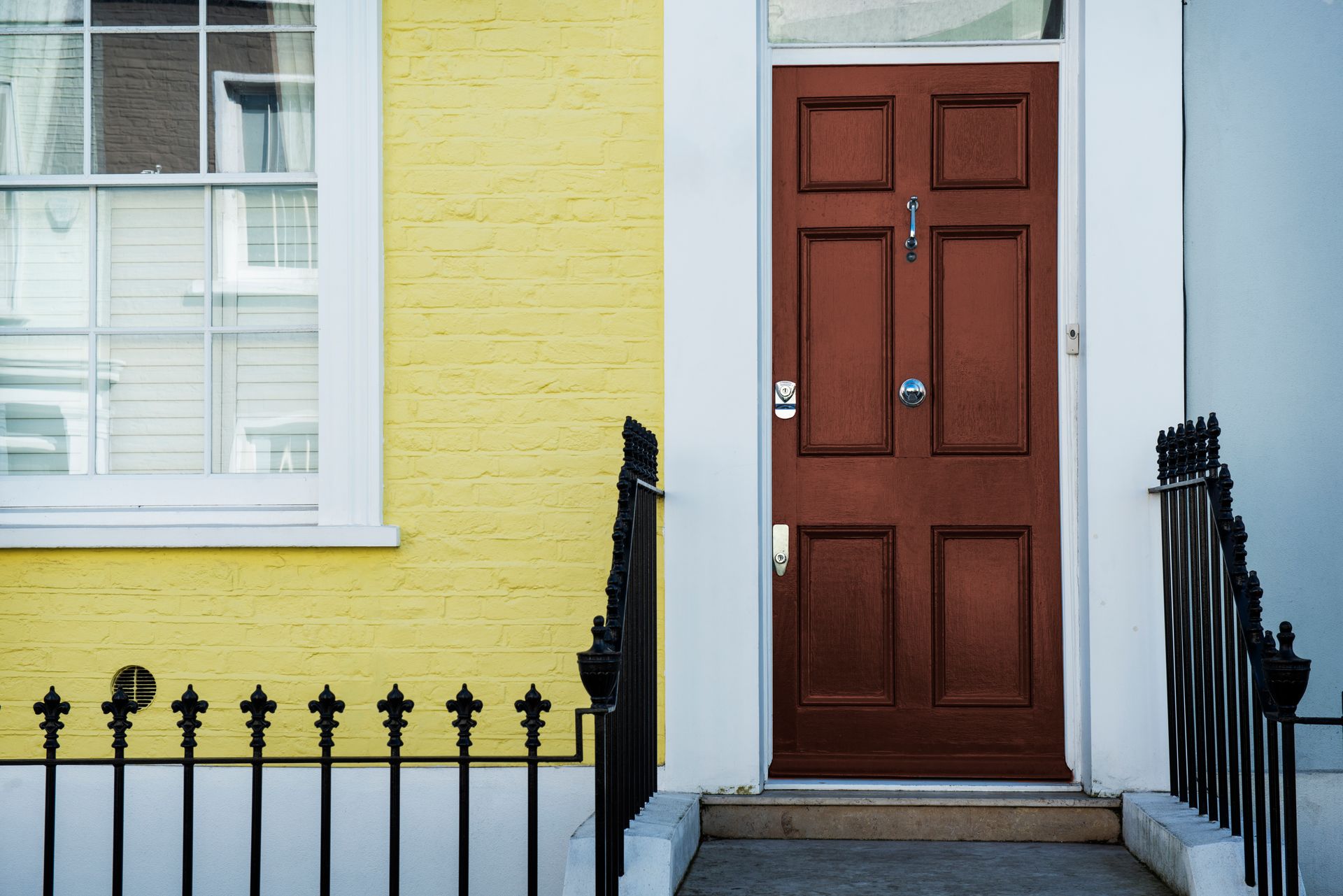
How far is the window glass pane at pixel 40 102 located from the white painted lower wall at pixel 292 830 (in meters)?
2.13

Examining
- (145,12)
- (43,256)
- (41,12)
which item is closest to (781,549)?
(43,256)

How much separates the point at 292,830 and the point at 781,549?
1.88 metres

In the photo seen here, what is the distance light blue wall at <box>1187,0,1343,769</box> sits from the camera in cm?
410

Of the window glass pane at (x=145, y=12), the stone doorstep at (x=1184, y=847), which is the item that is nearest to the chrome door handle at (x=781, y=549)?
the stone doorstep at (x=1184, y=847)

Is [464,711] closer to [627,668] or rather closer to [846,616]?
[627,668]

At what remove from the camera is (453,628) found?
423 cm

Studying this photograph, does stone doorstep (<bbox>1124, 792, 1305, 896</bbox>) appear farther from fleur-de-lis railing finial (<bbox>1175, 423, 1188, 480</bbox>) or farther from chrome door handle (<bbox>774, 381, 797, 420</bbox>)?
chrome door handle (<bbox>774, 381, 797, 420</bbox>)

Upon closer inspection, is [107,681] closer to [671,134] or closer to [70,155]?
[70,155]

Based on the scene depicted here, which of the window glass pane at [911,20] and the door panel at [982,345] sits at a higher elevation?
the window glass pane at [911,20]

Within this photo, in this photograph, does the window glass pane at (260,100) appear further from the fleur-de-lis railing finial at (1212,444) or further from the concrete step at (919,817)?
the fleur-de-lis railing finial at (1212,444)

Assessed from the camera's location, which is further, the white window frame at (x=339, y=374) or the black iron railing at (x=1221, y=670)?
the white window frame at (x=339, y=374)

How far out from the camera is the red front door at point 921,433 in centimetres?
425

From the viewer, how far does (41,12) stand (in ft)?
14.7

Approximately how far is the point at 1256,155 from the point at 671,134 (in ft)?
6.31
